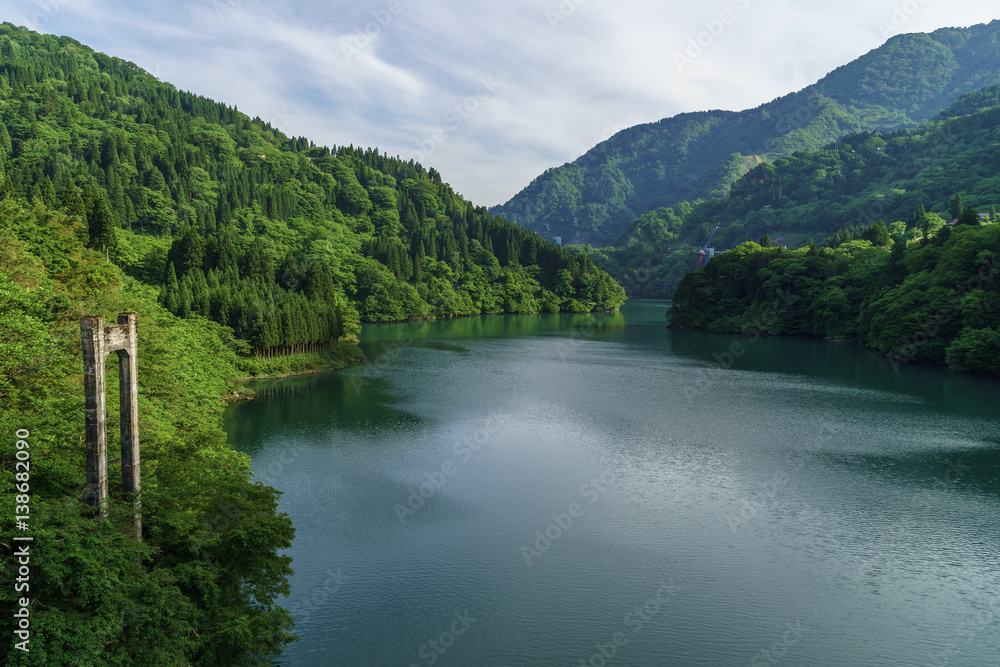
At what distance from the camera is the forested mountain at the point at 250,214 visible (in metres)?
75.8

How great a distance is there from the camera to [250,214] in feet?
438

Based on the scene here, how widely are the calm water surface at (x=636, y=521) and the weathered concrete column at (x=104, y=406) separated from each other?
6648 mm

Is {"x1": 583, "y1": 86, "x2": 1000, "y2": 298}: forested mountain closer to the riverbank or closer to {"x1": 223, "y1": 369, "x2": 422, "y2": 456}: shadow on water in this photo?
the riverbank

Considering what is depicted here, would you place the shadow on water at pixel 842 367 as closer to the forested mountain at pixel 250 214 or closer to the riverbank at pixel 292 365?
the riverbank at pixel 292 365

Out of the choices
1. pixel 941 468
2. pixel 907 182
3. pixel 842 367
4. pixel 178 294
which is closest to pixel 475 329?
pixel 178 294

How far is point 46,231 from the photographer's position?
34.5 meters

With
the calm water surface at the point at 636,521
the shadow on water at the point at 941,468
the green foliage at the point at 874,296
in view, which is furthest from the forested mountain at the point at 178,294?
the green foliage at the point at 874,296

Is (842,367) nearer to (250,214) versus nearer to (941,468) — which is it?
(941,468)

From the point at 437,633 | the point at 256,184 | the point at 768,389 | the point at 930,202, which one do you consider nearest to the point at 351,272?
the point at 256,184

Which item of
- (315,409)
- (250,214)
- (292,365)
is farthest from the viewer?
(250,214)

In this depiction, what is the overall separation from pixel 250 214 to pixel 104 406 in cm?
12905

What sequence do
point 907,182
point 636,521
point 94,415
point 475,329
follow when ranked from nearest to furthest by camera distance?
point 94,415 → point 636,521 → point 475,329 → point 907,182

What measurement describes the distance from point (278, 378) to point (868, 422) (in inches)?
1837

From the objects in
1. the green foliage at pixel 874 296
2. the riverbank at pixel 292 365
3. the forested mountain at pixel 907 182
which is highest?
the forested mountain at pixel 907 182
